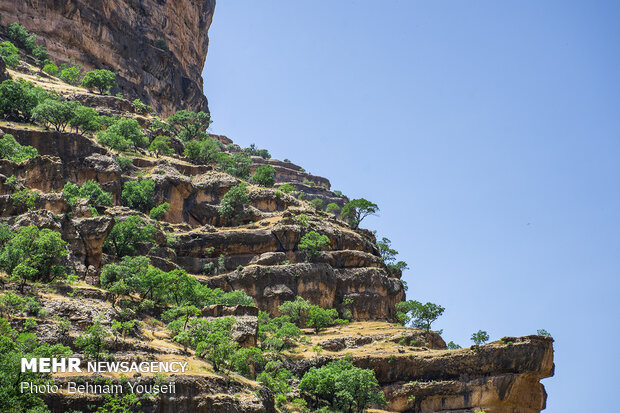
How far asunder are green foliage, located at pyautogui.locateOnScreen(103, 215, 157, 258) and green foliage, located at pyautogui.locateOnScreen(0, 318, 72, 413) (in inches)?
1354

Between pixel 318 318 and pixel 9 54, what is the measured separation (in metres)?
79.2

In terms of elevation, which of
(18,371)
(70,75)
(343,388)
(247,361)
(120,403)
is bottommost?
(120,403)

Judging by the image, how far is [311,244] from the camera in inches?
3573

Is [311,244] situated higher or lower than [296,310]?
higher

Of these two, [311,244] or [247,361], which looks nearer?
[247,361]

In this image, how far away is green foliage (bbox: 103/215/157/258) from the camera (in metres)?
78.2

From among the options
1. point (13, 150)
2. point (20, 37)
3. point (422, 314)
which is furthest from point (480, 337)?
point (20, 37)

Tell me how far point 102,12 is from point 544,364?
388 feet

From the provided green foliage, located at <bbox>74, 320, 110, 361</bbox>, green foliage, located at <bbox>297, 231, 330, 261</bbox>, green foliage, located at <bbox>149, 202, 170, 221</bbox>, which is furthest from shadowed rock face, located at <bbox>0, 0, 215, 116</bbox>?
green foliage, located at <bbox>74, 320, 110, 361</bbox>

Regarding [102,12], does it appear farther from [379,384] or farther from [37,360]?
[37,360]

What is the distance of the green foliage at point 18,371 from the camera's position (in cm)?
3722

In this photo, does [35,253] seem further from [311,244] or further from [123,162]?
[311,244]

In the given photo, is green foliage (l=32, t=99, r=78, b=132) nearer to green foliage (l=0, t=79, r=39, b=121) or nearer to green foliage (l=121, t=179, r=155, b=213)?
green foliage (l=0, t=79, r=39, b=121)

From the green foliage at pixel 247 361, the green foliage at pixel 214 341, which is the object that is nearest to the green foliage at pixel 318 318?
the green foliage at pixel 247 361
